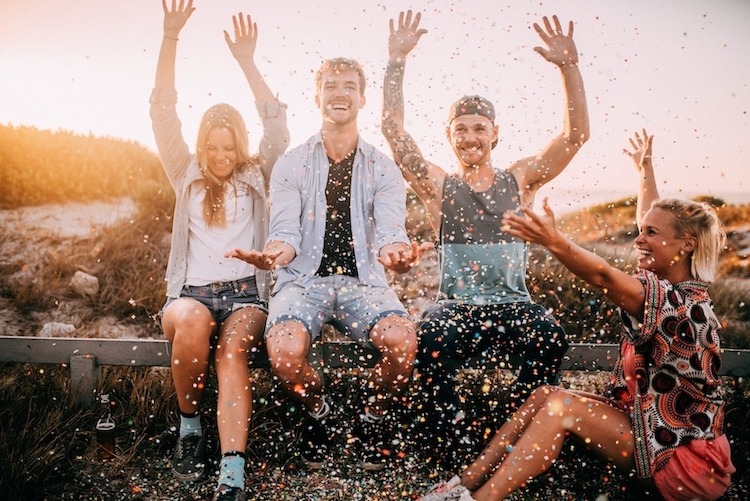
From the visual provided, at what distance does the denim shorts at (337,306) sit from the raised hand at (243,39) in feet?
5.14

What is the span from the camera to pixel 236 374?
9.40 feet

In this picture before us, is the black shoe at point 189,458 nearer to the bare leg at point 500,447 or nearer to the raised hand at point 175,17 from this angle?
the bare leg at point 500,447

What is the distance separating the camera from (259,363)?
10.6 ft

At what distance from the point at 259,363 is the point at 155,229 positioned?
444cm

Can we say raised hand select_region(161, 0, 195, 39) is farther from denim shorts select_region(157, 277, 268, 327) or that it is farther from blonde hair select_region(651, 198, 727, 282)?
blonde hair select_region(651, 198, 727, 282)

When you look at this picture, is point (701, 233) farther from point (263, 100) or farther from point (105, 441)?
point (105, 441)

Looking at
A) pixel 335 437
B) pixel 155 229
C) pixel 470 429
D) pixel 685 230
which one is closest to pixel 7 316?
pixel 155 229

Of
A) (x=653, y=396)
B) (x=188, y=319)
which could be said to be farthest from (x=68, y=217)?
(x=653, y=396)

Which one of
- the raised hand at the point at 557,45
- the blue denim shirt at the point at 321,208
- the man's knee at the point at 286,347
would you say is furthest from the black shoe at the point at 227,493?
the raised hand at the point at 557,45

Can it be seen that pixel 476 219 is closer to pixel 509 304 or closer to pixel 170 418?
pixel 509 304

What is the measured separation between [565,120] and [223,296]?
2287 millimetres

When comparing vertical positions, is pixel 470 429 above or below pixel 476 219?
below

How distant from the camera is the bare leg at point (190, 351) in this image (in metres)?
2.93

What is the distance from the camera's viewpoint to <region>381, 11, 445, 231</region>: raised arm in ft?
11.5
